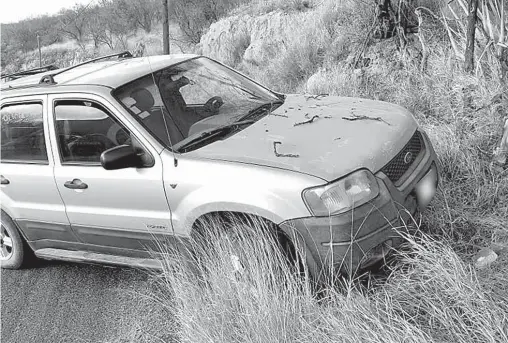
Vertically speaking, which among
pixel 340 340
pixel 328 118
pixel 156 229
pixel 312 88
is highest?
pixel 328 118

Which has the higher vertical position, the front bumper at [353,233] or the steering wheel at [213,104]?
the steering wheel at [213,104]

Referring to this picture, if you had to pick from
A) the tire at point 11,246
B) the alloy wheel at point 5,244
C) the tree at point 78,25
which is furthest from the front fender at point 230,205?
the tree at point 78,25

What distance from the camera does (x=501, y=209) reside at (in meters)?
4.34

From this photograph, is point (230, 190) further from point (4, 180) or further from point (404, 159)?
point (4, 180)

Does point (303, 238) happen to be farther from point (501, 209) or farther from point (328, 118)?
point (501, 209)

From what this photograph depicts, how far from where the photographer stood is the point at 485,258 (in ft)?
12.2

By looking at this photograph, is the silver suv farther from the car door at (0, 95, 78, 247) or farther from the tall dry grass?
the tall dry grass

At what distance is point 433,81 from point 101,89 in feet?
13.2

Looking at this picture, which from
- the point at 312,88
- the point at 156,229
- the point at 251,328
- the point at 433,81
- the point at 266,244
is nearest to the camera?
the point at 251,328

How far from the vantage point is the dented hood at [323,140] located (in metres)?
3.79

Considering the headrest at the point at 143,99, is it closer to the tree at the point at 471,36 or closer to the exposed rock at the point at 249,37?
the tree at the point at 471,36

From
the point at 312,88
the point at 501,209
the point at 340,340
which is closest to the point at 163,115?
the point at 340,340

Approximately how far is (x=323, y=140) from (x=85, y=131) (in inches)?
71.9

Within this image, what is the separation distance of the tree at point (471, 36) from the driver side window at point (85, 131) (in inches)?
152
